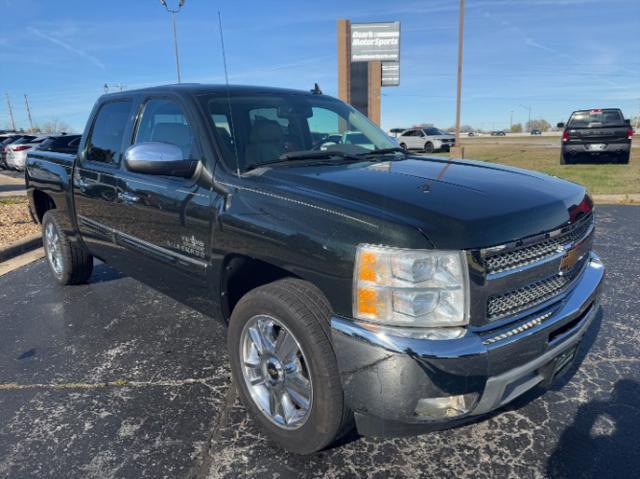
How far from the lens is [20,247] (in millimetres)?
6730

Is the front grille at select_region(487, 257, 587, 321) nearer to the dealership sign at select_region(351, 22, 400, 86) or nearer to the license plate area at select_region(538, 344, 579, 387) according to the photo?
the license plate area at select_region(538, 344, 579, 387)

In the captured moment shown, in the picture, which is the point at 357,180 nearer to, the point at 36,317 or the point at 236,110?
the point at 236,110

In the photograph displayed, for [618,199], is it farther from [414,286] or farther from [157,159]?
[157,159]

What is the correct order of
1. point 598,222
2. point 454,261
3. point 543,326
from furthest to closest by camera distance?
point 598,222 < point 543,326 < point 454,261

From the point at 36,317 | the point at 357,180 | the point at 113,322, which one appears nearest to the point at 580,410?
the point at 357,180

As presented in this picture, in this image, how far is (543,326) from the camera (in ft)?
7.10

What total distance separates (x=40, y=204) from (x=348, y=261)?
4.75 m

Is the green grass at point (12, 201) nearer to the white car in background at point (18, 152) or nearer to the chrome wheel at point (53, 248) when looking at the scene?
the chrome wheel at point (53, 248)

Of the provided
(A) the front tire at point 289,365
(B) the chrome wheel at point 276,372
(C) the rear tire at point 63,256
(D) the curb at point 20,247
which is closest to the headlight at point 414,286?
(A) the front tire at point 289,365

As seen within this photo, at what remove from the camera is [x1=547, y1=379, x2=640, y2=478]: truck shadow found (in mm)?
2289

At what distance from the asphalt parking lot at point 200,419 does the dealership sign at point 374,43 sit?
36992mm

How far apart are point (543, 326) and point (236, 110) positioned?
2.19m

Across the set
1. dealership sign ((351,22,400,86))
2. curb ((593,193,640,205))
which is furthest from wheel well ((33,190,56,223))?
dealership sign ((351,22,400,86))

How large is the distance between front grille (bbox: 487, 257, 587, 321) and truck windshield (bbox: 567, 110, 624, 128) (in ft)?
47.4
